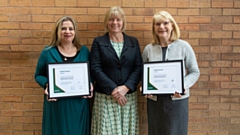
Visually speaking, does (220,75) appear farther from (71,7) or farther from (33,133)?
(33,133)

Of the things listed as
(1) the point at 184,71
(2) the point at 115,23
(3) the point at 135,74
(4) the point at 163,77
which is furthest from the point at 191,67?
(2) the point at 115,23

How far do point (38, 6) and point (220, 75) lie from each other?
8.32 ft

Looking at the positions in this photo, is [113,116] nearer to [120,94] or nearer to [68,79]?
[120,94]

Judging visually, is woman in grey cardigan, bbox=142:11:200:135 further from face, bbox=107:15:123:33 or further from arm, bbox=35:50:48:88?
arm, bbox=35:50:48:88

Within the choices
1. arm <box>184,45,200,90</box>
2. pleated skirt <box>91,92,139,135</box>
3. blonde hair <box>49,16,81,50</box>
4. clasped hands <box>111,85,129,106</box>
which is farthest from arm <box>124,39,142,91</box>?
blonde hair <box>49,16,81,50</box>

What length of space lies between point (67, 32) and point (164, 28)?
104 cm

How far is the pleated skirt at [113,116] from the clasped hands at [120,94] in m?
0.08

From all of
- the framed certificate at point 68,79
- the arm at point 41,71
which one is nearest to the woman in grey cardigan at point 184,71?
the framed certificate at point 68,79

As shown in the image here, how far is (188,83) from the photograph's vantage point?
243cm

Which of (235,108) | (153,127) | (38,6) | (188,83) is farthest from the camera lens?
(235,108)

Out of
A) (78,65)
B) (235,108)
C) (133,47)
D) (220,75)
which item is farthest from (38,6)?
(235,108)

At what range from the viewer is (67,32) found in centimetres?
254

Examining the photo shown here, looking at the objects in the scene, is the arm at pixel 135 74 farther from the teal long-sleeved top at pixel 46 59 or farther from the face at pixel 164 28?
the teal long-sleeved top at pixel 46 59

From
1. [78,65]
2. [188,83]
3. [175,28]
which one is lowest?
[188,83]
